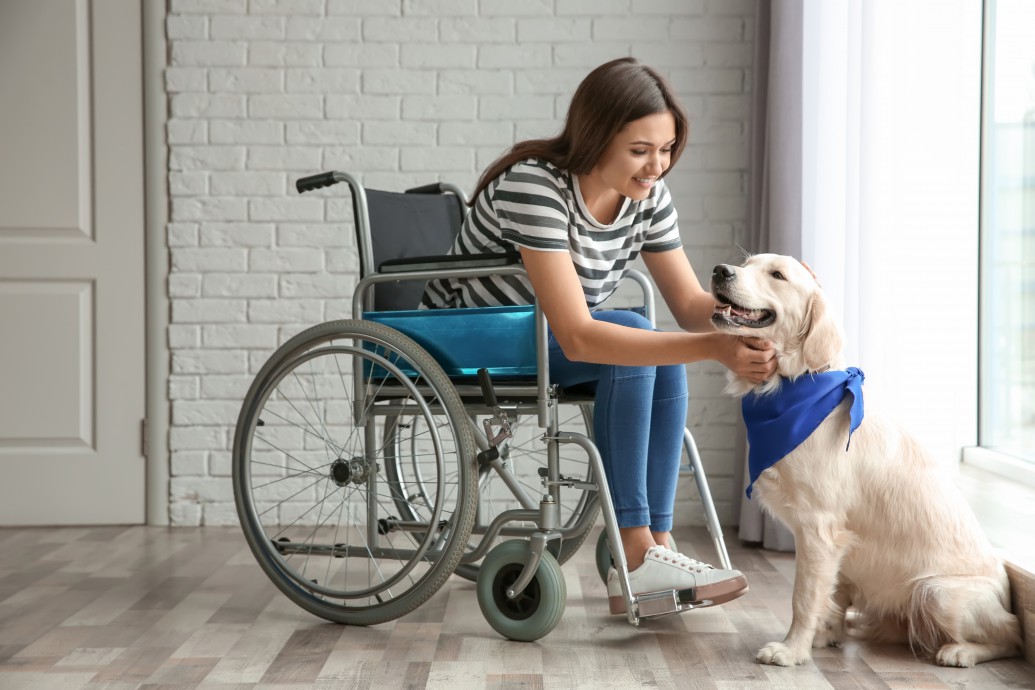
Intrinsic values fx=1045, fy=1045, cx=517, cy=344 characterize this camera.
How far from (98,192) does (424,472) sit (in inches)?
49.9

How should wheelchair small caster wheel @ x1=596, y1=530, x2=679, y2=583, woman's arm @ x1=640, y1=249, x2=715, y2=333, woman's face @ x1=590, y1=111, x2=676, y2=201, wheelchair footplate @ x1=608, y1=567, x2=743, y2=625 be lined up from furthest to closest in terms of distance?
1. wheelchair small caster wheel @ x1=596, y1=530, x2=679, y2=583
2. woman's arm @ x1=640, y1=249, x2=715, y2=333
3. woman's face @ x1=590, y1=111, x2=676, y2=201
4. wheelchair footplate @ x1=608, y1=567, x2=743, y2=625

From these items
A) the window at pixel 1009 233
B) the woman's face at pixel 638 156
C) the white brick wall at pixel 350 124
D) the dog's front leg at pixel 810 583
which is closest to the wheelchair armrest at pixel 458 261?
the woman's face at pixel 638 156

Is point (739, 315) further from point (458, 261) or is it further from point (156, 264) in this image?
point (156, 264)

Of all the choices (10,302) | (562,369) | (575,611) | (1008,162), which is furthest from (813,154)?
(10,302)

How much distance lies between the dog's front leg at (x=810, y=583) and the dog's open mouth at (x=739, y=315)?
0.34 meters

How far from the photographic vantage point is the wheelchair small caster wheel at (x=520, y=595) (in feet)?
6.02

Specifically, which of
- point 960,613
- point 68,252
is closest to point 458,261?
point 960,613

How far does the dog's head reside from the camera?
164 cm

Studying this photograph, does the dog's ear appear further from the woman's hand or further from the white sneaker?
the white sneaker

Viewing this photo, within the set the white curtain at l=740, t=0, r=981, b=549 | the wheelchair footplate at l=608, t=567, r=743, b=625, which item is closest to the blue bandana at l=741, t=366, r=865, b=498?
the wheelchair footplate at l=608, t=567, r=743, b=625

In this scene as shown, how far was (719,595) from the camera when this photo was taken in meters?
1.76

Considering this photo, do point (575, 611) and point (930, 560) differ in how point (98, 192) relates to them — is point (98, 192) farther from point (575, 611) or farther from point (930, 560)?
point (930, 560)

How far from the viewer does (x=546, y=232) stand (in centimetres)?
182

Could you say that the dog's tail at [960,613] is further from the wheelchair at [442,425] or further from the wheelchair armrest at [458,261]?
the wheelchair armrest at [458,261]
